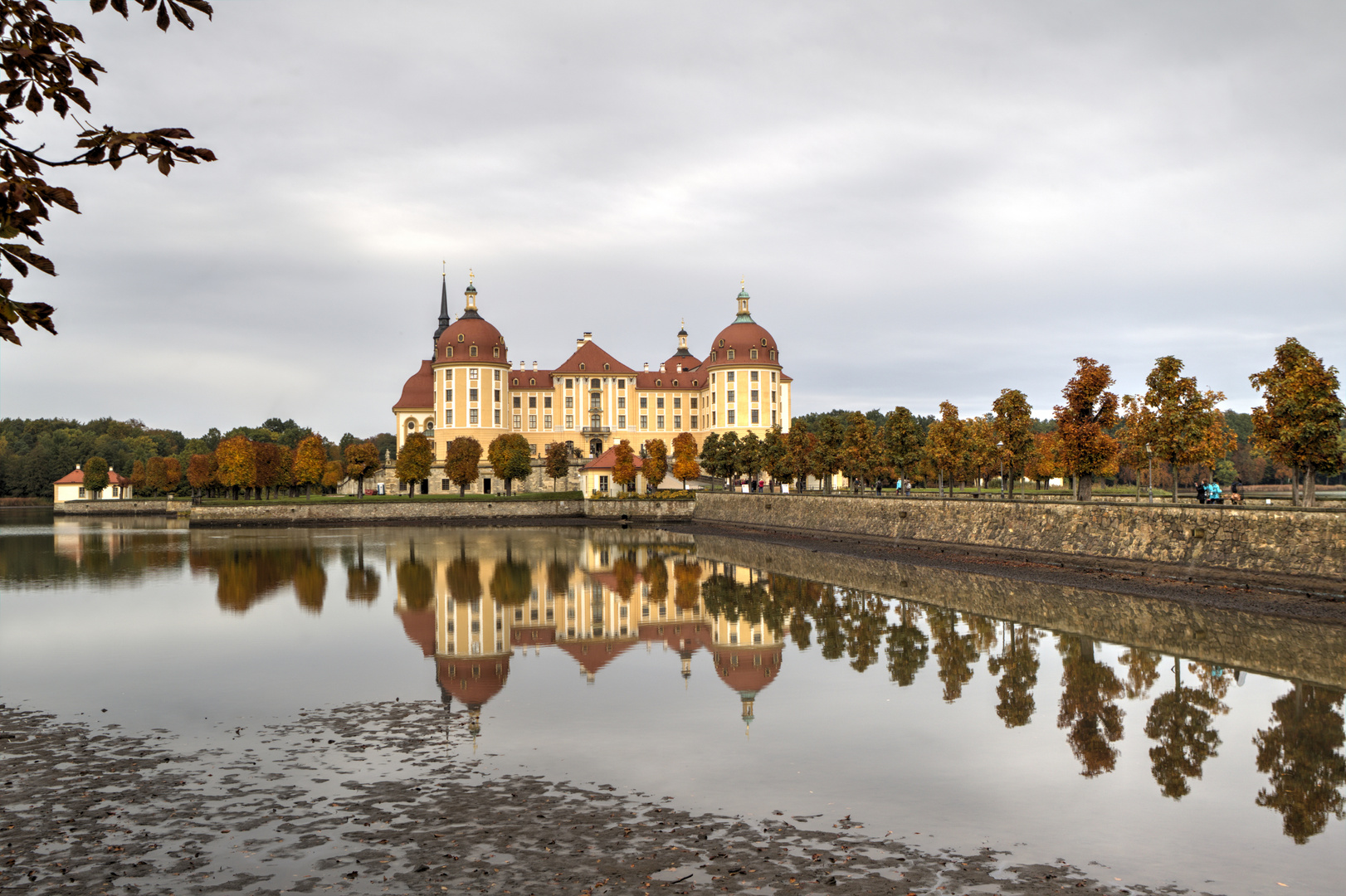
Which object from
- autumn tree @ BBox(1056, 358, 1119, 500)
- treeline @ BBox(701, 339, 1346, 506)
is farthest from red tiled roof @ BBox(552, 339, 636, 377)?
autumn tree @ BBox(1056, 358, 1119, 500)

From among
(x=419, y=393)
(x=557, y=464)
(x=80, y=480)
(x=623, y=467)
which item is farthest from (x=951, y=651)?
(x=80, y=480)

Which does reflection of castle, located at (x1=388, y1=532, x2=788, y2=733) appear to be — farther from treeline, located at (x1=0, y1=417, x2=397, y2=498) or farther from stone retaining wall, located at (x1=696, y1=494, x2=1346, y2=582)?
treeline, located at (x1=0, y1=417, x2=397, y2=498)

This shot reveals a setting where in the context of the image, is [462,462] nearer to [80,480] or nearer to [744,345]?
[744,345]

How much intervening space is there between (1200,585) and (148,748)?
29331 millimetres

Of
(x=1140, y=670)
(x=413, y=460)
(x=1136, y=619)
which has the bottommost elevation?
(x=1140, y=670)

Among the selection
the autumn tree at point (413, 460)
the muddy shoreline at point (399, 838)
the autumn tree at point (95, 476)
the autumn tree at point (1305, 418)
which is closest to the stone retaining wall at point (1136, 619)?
the autumn tree at point (1305, 418)

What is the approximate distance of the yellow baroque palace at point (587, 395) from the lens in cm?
10688

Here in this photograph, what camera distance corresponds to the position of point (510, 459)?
9938 cm

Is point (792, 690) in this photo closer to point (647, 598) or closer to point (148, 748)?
point (148, 748)

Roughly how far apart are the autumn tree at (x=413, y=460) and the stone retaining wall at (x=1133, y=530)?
179 ft

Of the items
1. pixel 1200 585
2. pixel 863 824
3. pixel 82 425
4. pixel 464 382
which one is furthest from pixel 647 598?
pixel 82 425

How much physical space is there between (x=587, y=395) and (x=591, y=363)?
4059mm

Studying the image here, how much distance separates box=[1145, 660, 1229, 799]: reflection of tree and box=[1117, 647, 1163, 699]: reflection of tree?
0.42m

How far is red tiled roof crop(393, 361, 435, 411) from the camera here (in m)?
112
